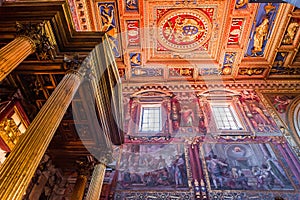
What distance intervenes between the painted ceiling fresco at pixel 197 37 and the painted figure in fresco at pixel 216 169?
5140mm

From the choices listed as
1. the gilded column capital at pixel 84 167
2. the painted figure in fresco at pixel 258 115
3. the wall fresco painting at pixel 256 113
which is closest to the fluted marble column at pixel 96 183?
the gilded column capital at pixel 84 167

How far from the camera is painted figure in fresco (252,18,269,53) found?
9.86 m

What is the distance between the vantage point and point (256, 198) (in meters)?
6.16

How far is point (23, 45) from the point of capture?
3711 millimetres

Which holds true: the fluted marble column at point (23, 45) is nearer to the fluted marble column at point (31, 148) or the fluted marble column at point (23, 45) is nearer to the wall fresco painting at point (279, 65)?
the fluted marble column at point (31, 148)

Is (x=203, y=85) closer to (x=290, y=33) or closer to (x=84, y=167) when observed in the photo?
(x=290, y=33)

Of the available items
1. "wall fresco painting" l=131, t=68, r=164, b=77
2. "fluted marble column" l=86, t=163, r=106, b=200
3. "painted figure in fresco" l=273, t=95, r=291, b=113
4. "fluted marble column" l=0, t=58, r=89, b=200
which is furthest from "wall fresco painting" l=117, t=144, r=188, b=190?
"painted figure in fresco" l=273, t=95, r=291, b=113

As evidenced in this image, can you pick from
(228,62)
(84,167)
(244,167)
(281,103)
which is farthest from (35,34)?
(281,103)

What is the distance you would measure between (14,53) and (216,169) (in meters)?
6.30

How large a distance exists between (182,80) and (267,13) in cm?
475

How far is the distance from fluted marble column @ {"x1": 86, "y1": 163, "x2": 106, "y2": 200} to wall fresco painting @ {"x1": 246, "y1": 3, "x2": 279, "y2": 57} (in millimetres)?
8852

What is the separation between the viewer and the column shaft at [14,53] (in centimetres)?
318

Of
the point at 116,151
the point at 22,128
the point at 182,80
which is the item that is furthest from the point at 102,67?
the point at 182,80

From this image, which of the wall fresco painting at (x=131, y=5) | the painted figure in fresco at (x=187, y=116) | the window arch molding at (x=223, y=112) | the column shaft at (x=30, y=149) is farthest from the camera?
the wall fresco painting at (x=131, y=5)
